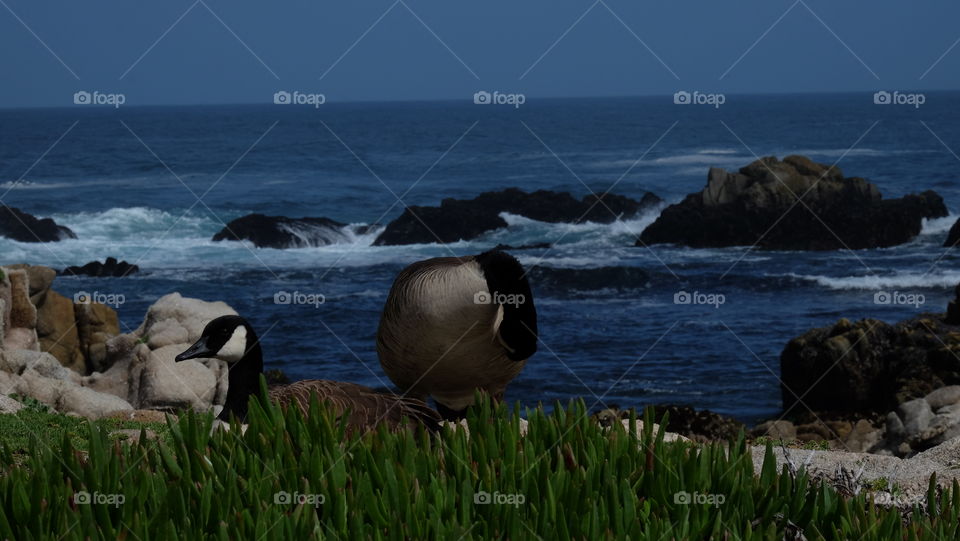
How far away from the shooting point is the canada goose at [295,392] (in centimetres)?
832

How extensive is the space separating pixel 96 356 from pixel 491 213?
102ft

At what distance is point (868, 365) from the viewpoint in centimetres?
2239

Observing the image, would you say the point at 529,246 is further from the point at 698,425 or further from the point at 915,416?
the point at 915,416

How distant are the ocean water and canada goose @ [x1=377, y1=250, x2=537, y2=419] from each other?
54.6 ft

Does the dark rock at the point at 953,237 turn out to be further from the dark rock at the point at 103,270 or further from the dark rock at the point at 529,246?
the dark rock at the point at 103,270

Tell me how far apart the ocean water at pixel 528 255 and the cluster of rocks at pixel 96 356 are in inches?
249

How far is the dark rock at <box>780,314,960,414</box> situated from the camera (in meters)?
21.4

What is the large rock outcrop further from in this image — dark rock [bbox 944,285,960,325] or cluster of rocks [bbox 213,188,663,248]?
cluster of rocks [bbox 213,188,663,248]

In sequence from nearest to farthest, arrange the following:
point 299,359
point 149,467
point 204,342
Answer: point 149,467, point 204,342, point 299,359

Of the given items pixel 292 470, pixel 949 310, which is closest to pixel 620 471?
pixel 292 470

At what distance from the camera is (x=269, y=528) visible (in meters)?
5.71

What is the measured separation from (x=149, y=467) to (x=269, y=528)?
1.73 m

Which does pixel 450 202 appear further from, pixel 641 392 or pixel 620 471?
pixel 620 471

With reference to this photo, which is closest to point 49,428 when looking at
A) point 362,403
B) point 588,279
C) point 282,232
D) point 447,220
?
point 362,403
